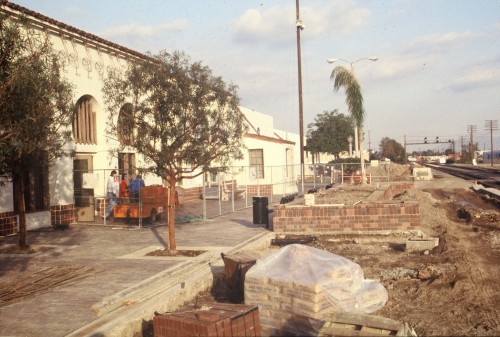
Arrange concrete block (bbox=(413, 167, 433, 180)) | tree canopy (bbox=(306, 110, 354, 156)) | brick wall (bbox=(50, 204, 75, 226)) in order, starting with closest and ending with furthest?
1. brick wall (bbox=(50, 204, 75, 226))
2. concrete block (bbox=(413, 167, 433, 180))
3. tree canopy (bbox=(306, 110, 354, 156))

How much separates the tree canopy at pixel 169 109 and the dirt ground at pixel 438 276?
3.38m

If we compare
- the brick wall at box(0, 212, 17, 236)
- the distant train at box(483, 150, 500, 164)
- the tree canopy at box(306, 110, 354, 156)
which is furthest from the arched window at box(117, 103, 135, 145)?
the distant train at box(483, 150, 500, 164)

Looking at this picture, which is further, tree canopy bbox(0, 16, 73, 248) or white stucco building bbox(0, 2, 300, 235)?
white stucco building bbox(0, 2, 300, 235)

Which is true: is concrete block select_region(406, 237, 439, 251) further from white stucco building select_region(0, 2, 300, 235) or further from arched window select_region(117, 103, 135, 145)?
arched window select_region(117, 103, 135, 145)

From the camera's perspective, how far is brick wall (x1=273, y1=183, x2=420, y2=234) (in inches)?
548

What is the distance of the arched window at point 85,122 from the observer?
19.0 metres

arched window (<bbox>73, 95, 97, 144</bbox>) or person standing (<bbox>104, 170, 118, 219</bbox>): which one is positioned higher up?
arched window (<bbox>73, 95, 97, 144</bbox>)

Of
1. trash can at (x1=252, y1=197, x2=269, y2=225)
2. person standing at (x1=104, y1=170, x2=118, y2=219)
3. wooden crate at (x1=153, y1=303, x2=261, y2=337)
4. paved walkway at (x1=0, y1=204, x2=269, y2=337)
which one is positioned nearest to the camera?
wooden crate at (x1=153, y1=303, x2=261, y2=337)

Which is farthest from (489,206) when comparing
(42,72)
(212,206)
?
(42,72)

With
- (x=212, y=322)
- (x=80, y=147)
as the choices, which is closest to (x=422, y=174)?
(x=80, y=147)

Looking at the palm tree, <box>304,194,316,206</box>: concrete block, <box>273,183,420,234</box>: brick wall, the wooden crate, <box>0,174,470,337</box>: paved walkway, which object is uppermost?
the palm tree

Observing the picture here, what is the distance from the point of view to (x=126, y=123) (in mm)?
11375

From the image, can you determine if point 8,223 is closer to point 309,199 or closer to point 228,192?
point 309,199

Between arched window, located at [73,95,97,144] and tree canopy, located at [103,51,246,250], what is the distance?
7757 mm
